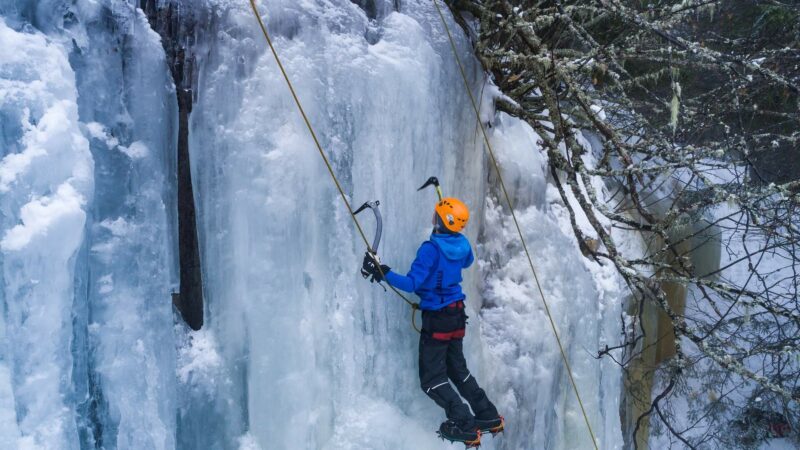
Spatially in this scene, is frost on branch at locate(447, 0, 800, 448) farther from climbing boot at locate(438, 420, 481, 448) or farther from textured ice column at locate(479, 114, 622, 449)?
climbing boot at locate(438, 420, 481, 448)

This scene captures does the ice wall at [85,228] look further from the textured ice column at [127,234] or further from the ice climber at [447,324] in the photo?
the ice climber at [447,324]

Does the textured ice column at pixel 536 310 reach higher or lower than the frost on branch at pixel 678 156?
lower

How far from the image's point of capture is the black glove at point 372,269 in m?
2.85

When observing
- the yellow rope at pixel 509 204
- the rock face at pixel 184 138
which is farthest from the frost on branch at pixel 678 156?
the rock face at pixel 184 138

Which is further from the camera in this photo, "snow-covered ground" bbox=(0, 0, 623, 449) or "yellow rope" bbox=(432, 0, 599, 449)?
"yellow rope" bbox=(432, 0, 599, 449)

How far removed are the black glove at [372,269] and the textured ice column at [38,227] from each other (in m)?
1.14

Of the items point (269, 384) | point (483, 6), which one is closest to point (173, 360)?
point (269, 384)

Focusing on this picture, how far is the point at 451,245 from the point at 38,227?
1.67 metres

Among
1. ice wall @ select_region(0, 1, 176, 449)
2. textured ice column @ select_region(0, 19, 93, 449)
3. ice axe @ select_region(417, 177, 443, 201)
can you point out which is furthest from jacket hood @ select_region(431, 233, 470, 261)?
textured ice column @ select_region(0, 19, 93, 449)

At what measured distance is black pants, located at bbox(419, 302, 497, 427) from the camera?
10.2ft

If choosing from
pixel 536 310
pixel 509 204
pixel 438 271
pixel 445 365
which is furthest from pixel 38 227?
pixel 536 310

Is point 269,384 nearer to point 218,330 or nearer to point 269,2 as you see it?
point 218,330

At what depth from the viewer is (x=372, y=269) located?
285cm

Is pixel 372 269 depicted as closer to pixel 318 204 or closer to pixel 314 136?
pixel 318 204
